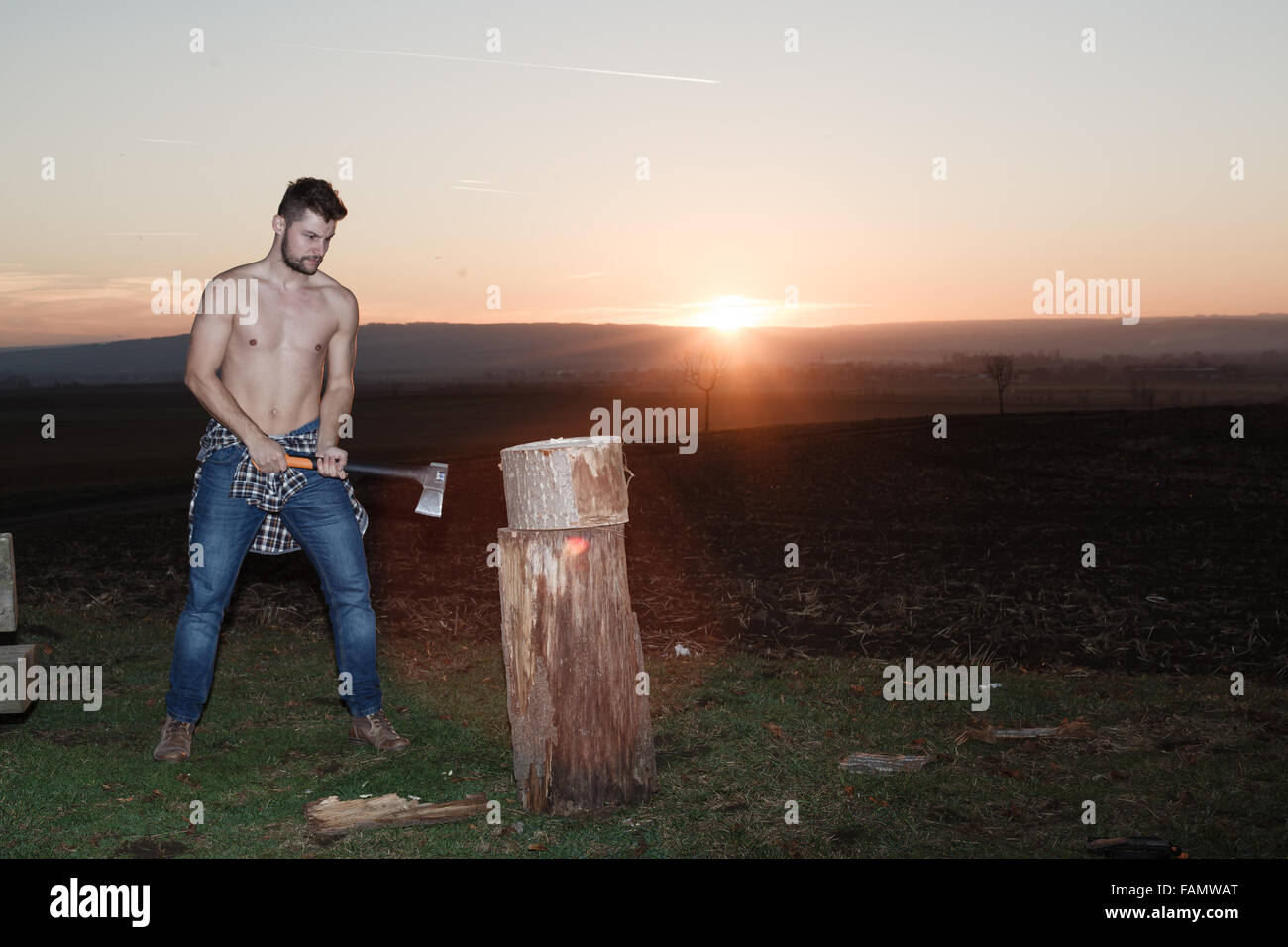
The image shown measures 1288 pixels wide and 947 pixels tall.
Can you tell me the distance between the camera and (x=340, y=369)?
5.59 meters

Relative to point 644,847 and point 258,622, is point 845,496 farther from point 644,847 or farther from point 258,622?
point 644,847

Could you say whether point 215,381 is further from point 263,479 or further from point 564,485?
point 564,485

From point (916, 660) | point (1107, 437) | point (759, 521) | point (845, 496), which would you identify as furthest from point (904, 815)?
point (1107, 437)

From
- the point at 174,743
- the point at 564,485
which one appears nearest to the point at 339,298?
the point at 564,485

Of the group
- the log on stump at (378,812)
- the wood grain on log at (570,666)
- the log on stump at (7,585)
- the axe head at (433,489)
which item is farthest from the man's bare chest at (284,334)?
the log on stump at (378,812)

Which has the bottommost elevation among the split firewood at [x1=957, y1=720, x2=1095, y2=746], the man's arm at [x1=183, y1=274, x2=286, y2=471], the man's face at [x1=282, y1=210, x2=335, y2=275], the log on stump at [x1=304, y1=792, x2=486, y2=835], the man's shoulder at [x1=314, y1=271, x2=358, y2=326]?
the log on stump at [x1=304, y1=792, x2=486, y2=835]

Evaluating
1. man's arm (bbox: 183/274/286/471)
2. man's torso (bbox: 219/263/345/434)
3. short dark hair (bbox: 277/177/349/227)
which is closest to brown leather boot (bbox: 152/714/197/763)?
man's arm (bbox: 183/274/286/471)

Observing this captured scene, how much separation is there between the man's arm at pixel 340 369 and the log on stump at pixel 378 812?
171cm

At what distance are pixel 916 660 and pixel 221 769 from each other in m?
4.55

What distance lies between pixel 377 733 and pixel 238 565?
109 cm

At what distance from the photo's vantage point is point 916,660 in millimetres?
7660

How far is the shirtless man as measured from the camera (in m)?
5.16

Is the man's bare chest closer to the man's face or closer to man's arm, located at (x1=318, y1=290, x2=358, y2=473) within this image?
man's arm, located at (x1=318, y1=290, x2=358, y2=473)

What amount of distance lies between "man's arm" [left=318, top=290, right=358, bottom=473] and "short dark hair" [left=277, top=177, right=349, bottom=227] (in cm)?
51
